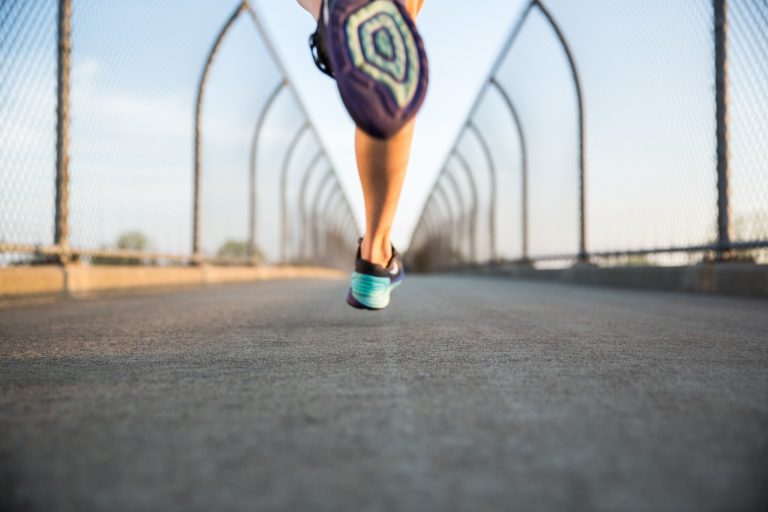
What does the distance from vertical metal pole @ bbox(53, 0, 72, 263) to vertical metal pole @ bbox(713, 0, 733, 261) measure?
489cm

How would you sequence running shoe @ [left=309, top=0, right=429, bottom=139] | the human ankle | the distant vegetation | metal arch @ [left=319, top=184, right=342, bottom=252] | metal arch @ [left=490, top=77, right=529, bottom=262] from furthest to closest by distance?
metal arch @ [left=319, top=184, right=342, bottom=252], metal arch @ [left=490, top=77, right=529, bottom=262], the distant vegetation, the human ankle, running shoe @ [left=309, top=0, right=429, bottom=139]

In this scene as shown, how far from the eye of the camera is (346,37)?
5.27 ft

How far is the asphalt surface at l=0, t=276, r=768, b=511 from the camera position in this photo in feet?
2.20

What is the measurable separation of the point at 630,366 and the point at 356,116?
34.8 inches

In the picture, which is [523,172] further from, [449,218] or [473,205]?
[449,218]

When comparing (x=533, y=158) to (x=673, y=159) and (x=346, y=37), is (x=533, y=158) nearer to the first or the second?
(x=673, y=159)

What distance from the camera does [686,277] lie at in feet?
17.3

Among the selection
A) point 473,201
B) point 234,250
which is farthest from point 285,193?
point 473,201

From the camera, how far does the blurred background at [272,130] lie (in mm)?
4426

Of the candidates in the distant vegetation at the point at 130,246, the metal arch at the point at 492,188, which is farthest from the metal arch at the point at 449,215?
the distant vegetation at the point at 130,246

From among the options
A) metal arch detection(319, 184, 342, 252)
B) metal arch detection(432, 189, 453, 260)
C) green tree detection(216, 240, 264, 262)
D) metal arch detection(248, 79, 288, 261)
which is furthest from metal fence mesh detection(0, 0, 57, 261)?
metal arch detection(432, 189, 453, 260)

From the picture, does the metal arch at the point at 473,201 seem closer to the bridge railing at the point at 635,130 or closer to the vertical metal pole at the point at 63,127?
the bridge railing at the point at 635,130

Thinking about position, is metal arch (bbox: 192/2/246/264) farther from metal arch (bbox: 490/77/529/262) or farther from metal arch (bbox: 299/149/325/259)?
metal arch (bbox: 299/149/325/259)

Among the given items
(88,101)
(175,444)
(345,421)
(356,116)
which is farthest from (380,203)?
(88,101)
